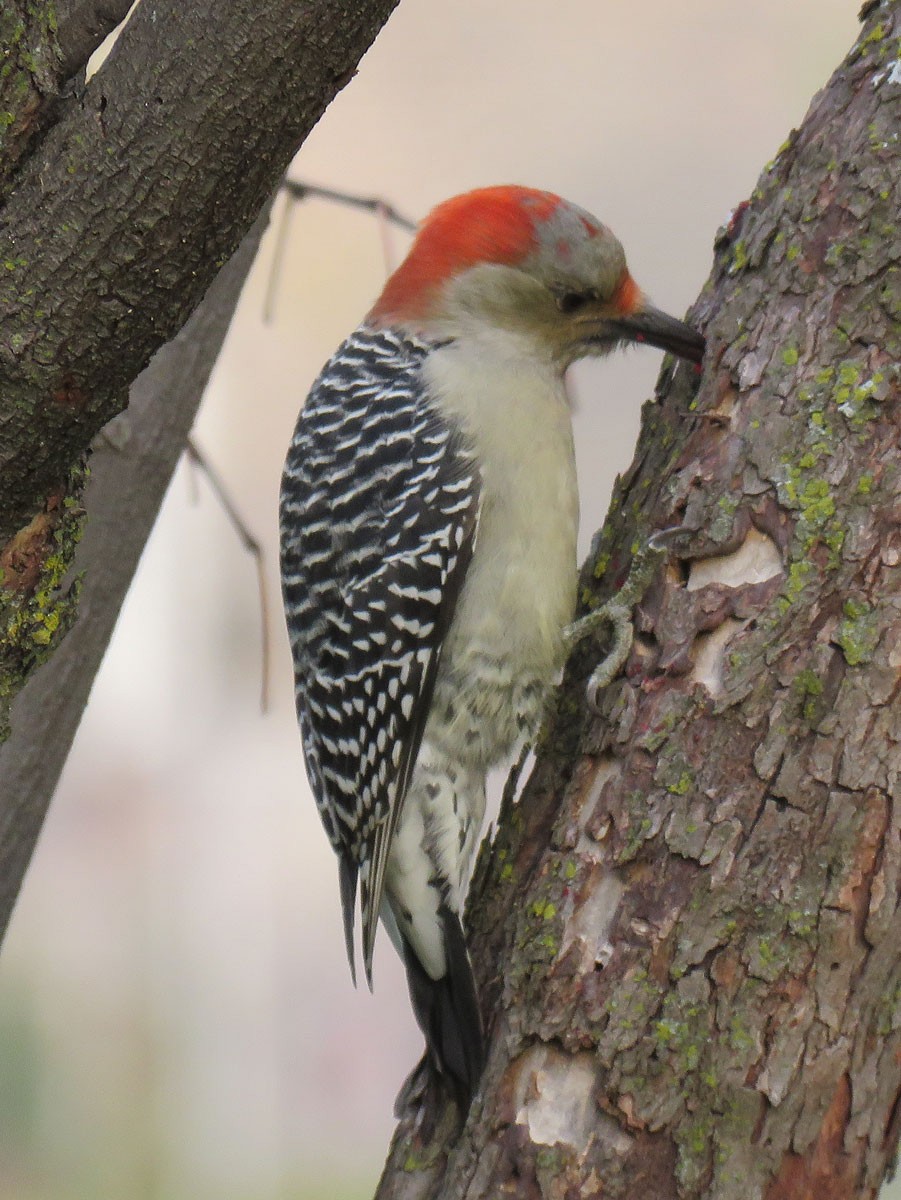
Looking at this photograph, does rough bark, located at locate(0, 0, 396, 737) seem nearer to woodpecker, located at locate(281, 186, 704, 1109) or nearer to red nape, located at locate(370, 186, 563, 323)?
woodpecker, located at locate(281, 186, 704, 1109)

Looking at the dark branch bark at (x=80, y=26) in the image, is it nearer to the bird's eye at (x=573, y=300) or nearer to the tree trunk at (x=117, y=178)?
the tree trunk at (x=117, y=178)

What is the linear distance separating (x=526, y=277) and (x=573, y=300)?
11cm

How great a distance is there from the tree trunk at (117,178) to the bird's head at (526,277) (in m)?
1.12

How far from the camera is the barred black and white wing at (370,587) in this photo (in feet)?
9.27

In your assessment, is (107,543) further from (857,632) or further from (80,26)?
(857,632)

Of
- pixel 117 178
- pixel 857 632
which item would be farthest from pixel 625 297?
pixel 117 178

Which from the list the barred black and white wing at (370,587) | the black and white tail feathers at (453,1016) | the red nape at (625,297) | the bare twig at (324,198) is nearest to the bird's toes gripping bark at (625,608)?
the barred black and white wing at (370,587)

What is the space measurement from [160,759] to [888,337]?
14.9 ft

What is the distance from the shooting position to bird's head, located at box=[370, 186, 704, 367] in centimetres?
293

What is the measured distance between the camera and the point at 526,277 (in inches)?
118

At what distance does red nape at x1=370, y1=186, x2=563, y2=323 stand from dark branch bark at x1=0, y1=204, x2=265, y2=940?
43 centimetres

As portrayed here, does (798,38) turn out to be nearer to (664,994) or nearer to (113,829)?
(113,829)

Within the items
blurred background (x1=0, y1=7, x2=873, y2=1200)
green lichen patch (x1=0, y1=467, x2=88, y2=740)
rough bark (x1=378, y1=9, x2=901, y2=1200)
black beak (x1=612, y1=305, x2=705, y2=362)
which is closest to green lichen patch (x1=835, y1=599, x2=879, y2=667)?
rough bark (x1=378, y1=9, x2=901, y2=1200)

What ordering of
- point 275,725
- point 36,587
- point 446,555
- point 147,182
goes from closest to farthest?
1. point 147,182
2. point 36,587
3. point 446,555
4. point 275,725
